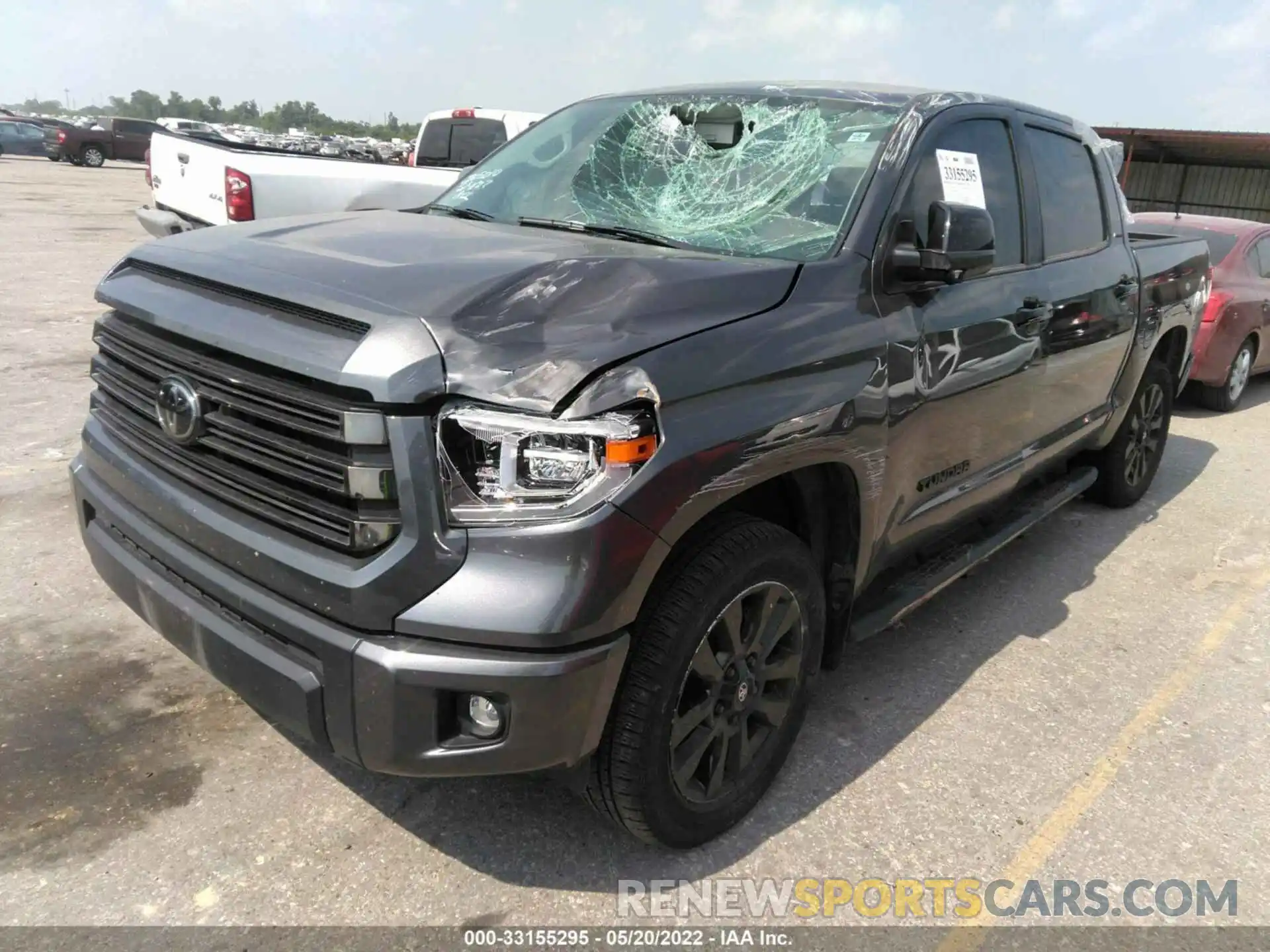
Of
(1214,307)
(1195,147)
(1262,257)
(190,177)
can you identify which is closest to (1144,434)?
(1214,307)

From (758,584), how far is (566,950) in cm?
98

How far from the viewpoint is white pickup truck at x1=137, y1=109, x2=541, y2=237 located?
705cm

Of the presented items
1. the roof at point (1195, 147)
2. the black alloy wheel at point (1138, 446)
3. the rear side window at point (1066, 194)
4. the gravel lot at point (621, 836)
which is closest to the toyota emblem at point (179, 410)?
the gravel lot at point (621, 836)

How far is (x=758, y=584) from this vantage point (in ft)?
8.21

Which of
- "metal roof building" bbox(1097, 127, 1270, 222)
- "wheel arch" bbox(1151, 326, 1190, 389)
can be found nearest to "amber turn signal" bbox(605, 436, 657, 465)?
"wheel arch" bbox(1151, 326, 1190, 389)

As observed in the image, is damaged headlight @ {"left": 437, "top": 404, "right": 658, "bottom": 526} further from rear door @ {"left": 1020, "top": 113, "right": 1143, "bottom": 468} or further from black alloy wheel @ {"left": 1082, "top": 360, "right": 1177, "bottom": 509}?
black alloy wheel @ {"left": 1082, "top": 360, "right": 1177, "bottom": 509}

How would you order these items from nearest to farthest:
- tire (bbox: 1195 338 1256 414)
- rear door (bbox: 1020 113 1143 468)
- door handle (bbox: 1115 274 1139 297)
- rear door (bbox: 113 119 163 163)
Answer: rear door (bbox: 1020 113 1143 468) → door handle (bbox: 1115 274 1139 297) → tire (bbox: 1195 338 1256 414) → rear door (bbox: 113 119 163 163)

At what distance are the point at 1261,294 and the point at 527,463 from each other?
849 cm

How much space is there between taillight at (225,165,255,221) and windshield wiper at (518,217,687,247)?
4.51 m

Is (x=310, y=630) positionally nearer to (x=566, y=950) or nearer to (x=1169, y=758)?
(x=566, y=950)

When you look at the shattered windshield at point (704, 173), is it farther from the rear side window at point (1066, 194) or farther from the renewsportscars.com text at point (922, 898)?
the renewsportscars.com text at point (922, 898)

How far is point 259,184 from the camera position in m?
7.01

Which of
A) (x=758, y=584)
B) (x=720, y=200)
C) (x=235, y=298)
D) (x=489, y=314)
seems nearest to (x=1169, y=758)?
(x=758, y=584)

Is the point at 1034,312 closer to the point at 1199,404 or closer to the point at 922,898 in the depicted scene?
the point at 922,898
